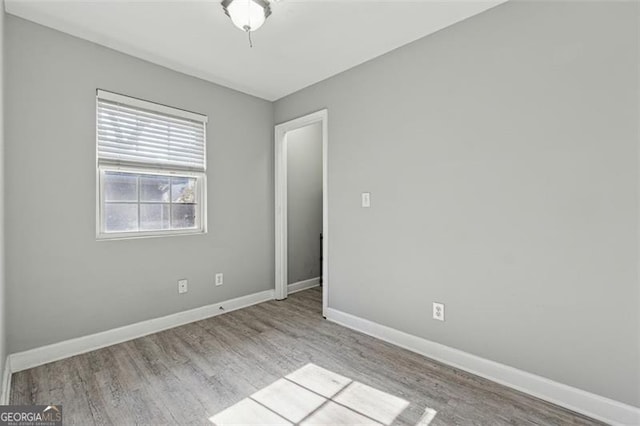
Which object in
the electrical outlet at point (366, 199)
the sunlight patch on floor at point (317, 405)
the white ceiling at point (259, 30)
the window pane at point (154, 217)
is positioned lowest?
the sunlight patch on floor at point (317, 405)

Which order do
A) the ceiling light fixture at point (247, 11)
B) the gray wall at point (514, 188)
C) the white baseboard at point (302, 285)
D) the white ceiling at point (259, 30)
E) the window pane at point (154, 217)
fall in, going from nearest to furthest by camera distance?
the gray wall at point (514, 188) → the ceiling light fixture at point (247, 11) → the white ceiling at point (259, 30) → the window pane at point (154, 217) → the white baseboard at point (302, 285)

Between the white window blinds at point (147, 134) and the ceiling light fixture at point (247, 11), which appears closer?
the ceiling light fixture at point (247, 11)

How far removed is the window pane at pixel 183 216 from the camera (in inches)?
115

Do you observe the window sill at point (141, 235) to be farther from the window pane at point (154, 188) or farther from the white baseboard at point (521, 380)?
the white baseboard at point (521, 380)

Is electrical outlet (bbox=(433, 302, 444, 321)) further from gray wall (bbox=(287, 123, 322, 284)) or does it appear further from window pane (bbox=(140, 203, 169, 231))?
window pane (bbox=(140, 203, 169, 231))

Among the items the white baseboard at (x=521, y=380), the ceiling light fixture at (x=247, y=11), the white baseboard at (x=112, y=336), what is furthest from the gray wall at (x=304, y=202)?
the ceiling light fixture at (x=247, y=11)

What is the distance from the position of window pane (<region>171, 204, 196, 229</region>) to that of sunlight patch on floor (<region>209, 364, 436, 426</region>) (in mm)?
1813

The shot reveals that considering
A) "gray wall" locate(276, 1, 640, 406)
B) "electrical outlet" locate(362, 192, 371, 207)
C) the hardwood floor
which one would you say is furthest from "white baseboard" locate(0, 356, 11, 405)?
"electrical outlet" locate(362, 192, 371, 207)

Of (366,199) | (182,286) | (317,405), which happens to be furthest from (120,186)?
(317,405)

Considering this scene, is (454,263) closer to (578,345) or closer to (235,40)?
(578,345)

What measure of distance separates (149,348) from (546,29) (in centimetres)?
364

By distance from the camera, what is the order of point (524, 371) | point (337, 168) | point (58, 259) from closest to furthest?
point (524, 371) → point (58, 259) → point (337, 168)

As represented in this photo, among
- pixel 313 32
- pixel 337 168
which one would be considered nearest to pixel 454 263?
pixel 337 168

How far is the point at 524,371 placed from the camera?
6.11 ft
